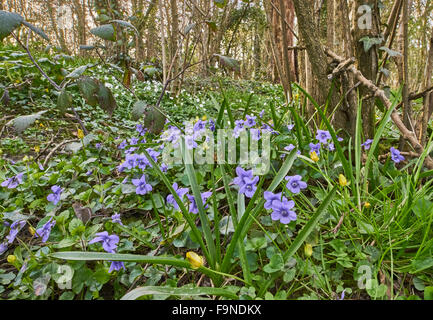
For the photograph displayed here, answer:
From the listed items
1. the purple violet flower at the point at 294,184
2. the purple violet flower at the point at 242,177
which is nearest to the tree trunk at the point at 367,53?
the purple violet flower at the point at 294,184

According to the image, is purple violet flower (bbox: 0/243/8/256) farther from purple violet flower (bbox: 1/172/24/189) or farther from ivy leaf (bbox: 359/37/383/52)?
ivy leaf (bbox: 359/37/383/52)

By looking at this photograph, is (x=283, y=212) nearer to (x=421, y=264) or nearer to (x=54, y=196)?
(x=421, y=264)

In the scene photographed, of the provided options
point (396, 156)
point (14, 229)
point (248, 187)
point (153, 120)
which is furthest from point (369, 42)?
point (14, 229)

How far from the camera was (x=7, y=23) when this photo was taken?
0.98 meters

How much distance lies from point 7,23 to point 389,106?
152 centimetres

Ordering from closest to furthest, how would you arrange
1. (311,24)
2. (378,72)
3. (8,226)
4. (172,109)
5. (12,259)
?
1. (12,259)
2. (8,226)
3. (311,24)
4. (378,72)
5. (172,109)

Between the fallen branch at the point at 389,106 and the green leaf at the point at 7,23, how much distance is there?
4.49ft

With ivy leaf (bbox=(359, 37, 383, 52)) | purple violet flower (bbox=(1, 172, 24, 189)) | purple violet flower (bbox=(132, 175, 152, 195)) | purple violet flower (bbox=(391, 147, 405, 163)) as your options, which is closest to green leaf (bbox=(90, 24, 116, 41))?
purple violet flower (bbox=(132, 175, 152, 195))

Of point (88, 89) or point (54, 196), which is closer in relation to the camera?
point (54, 196)

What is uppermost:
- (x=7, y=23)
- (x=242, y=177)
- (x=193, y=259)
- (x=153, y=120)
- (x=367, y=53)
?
(x=7, y=23)

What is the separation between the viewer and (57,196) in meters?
1.15
